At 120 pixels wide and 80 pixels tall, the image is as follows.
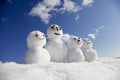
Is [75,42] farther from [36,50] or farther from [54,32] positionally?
[36,50]

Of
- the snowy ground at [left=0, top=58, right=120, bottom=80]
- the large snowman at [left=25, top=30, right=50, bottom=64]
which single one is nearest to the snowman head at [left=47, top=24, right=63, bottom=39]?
the large snowman at [left=25, top=30, right=50, bottom=64]

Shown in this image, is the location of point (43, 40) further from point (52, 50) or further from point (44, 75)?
point (44, 75)

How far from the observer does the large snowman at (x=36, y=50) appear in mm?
1075

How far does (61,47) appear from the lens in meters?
1.28

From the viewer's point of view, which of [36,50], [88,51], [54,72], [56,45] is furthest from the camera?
[88,51]

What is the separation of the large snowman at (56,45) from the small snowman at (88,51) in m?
0.18

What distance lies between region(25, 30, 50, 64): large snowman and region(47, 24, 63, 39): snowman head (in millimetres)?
145

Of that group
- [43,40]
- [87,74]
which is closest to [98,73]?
[87,74]

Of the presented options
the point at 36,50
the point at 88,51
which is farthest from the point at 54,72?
the point at 88,51

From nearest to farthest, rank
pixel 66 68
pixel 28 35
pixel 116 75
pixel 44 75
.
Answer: pixel 44 75
pixel 66 68
pixel 116 75
pixel 28 35

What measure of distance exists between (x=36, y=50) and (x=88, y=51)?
0.44 metres

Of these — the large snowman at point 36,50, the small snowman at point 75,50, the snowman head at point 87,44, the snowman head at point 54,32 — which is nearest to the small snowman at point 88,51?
the snowman head at point 87,44

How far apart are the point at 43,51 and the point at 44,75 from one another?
322 mm

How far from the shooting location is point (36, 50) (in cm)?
110
